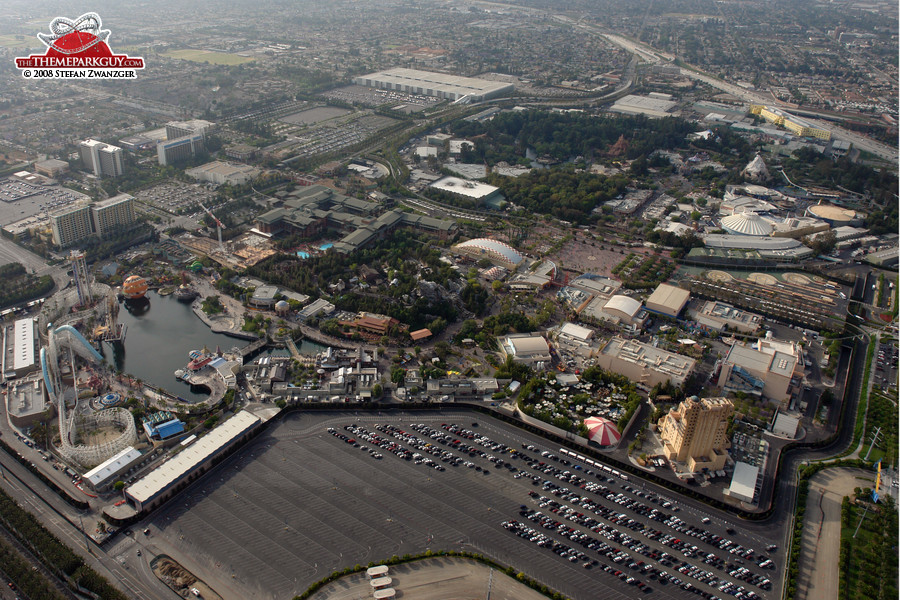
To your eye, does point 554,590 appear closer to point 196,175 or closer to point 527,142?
point 196,175

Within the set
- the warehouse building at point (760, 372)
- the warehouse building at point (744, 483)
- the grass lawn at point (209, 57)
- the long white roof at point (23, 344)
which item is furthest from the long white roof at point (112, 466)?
the grass lawn at point (209, 57)

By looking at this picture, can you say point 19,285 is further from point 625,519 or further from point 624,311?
point 625,519

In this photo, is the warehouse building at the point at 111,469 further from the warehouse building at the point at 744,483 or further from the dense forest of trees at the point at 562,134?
the dense forest of trees at the point at 562,134

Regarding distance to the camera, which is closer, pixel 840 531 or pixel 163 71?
pixel 840 531

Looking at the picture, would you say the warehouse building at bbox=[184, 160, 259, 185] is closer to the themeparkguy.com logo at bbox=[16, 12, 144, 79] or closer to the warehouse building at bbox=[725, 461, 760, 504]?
the themeparkguy.com logo at bbox=[16, 12, 144, 79]

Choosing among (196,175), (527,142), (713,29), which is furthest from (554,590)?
(713,29)

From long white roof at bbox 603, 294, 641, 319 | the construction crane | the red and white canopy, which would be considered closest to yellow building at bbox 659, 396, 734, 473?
the red and white canopy
